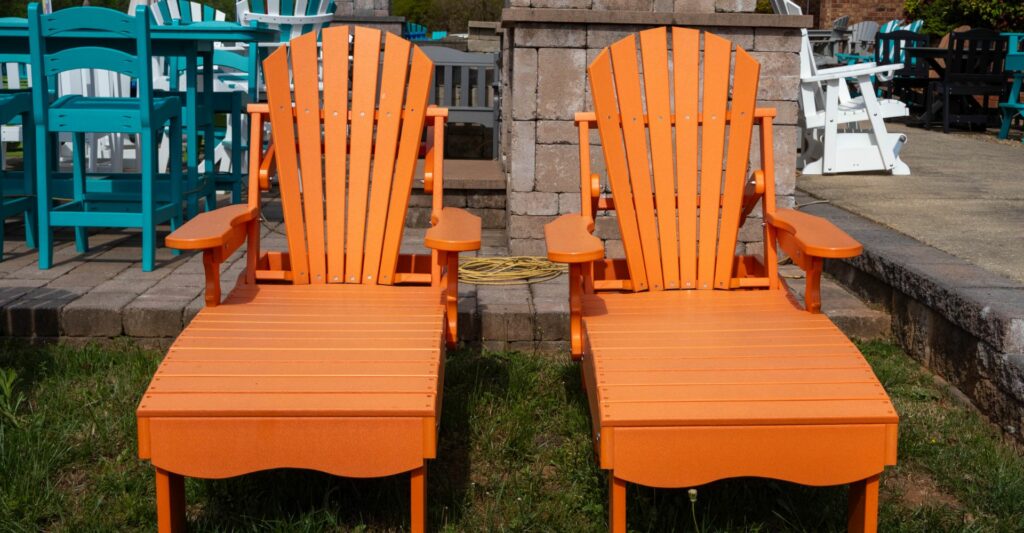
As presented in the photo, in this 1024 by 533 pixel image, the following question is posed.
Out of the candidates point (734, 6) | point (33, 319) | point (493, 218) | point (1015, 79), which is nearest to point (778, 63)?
point (734, 6)

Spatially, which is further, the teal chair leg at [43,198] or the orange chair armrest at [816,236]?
the teal chair leg at [43,198]

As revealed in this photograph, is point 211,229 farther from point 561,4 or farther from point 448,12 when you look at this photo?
point 448,12

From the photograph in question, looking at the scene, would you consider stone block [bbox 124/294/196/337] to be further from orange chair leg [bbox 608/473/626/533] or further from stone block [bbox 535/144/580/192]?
orange chair leg [bbox 608/473/626/533]

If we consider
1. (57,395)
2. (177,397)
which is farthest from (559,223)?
(57,395)

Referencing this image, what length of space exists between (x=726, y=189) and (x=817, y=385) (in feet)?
3.82

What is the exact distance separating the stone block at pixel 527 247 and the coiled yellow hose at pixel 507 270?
16cm

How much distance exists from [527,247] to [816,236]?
2.39 metres

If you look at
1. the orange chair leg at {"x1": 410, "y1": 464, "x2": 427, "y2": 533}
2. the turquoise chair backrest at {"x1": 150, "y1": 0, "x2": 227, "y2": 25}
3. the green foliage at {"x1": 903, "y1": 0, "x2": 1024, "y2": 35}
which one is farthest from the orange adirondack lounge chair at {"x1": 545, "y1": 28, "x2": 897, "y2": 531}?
the green foliage at {"x1": 903, "y1": 0, "x2": 1024, "y2": 35}

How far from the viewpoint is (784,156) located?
507cm

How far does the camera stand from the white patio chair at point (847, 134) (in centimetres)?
726

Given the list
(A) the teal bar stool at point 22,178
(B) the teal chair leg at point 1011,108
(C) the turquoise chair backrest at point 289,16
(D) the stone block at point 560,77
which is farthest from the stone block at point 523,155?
(B) the teal chair leg at point 1011,108

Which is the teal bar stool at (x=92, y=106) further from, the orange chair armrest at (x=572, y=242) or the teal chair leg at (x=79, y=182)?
the orange chair armrest at (x=572, y=242)

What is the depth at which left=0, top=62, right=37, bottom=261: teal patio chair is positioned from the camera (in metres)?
4.56

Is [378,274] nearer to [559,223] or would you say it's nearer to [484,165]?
[559,223]
